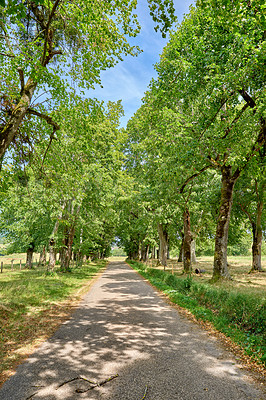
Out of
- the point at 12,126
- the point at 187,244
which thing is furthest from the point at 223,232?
the point at 12,126

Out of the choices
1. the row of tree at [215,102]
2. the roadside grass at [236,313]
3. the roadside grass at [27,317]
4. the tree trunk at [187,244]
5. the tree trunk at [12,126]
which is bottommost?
the roadside grass at [27,317]

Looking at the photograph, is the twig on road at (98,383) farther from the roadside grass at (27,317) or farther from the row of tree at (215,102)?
the row of tree at (215,102)

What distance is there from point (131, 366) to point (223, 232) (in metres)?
10.4

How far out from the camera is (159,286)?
522 inches

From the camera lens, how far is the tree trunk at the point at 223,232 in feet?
42.3

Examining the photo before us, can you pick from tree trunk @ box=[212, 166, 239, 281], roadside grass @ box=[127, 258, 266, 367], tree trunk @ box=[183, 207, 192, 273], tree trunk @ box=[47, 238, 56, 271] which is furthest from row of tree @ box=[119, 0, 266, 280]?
tree trunk @ box=[47, 238, 56, 271]

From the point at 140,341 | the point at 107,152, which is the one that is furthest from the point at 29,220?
the point at 140,341

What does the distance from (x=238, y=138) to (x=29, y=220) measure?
18.0m

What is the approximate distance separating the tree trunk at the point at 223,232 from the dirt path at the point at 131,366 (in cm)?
665

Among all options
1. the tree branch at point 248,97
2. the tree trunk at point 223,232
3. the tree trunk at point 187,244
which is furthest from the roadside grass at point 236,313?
the tree branch at point 248,97

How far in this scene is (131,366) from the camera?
4.23m

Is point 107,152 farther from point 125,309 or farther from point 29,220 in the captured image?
point 125,309

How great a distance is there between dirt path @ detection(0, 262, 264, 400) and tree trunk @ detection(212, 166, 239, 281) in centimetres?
665

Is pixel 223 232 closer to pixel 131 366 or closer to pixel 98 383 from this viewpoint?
pixel 131 366
